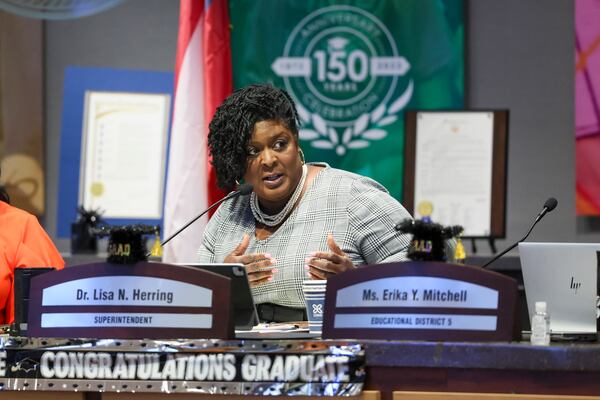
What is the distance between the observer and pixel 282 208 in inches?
115

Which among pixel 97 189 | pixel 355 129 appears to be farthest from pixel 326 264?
pixel 97 189

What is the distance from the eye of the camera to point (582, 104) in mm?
4488

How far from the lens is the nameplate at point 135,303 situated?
69.2 inches

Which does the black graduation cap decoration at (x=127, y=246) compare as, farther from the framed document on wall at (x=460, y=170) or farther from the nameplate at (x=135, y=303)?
the framed document on wall at (x=460, y=170)

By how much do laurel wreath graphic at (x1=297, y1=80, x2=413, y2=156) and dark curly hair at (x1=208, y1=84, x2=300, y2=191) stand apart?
1.84 meters

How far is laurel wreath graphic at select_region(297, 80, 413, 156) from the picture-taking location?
4.74m

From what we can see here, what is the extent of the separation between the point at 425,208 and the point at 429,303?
271 cm

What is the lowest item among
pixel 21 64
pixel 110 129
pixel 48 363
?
pixel 48 363

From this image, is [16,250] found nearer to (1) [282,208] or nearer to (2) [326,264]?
(1) [282,208]

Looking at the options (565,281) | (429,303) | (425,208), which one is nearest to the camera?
(429,303)

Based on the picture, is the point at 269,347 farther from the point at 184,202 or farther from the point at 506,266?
the point at 506,266

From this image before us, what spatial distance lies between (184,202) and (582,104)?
6.15 ft

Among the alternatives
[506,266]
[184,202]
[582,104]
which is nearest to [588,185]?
[582,104]

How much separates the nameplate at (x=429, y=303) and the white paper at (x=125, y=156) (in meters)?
3.08
